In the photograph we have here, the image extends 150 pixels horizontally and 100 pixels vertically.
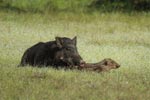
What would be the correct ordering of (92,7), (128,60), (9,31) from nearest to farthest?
(128,60) → (9,31) → (92,7)

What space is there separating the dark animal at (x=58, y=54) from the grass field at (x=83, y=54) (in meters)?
0.42

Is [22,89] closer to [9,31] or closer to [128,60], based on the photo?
[128,60]

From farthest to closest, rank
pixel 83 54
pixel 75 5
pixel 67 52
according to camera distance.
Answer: pixel 75 5
pixel 83 54
pixel 67 52

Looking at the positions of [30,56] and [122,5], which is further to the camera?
[122,5]

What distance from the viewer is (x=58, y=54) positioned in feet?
49.6

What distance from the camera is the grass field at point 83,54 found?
1218cm

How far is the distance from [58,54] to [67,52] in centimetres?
29

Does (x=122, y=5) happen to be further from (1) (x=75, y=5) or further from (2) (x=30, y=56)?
(2) (x=30, y=56)

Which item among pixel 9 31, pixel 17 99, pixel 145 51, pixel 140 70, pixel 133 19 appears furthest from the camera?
pixel 133 19

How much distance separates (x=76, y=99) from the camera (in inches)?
452

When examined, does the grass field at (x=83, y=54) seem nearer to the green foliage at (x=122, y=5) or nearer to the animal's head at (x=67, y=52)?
the animal's head at (x=67, y=52)

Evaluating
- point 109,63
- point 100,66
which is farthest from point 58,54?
point 109,63

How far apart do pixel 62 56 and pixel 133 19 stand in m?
20.6

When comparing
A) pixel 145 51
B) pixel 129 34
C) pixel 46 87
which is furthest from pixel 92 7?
pixel 46 87
